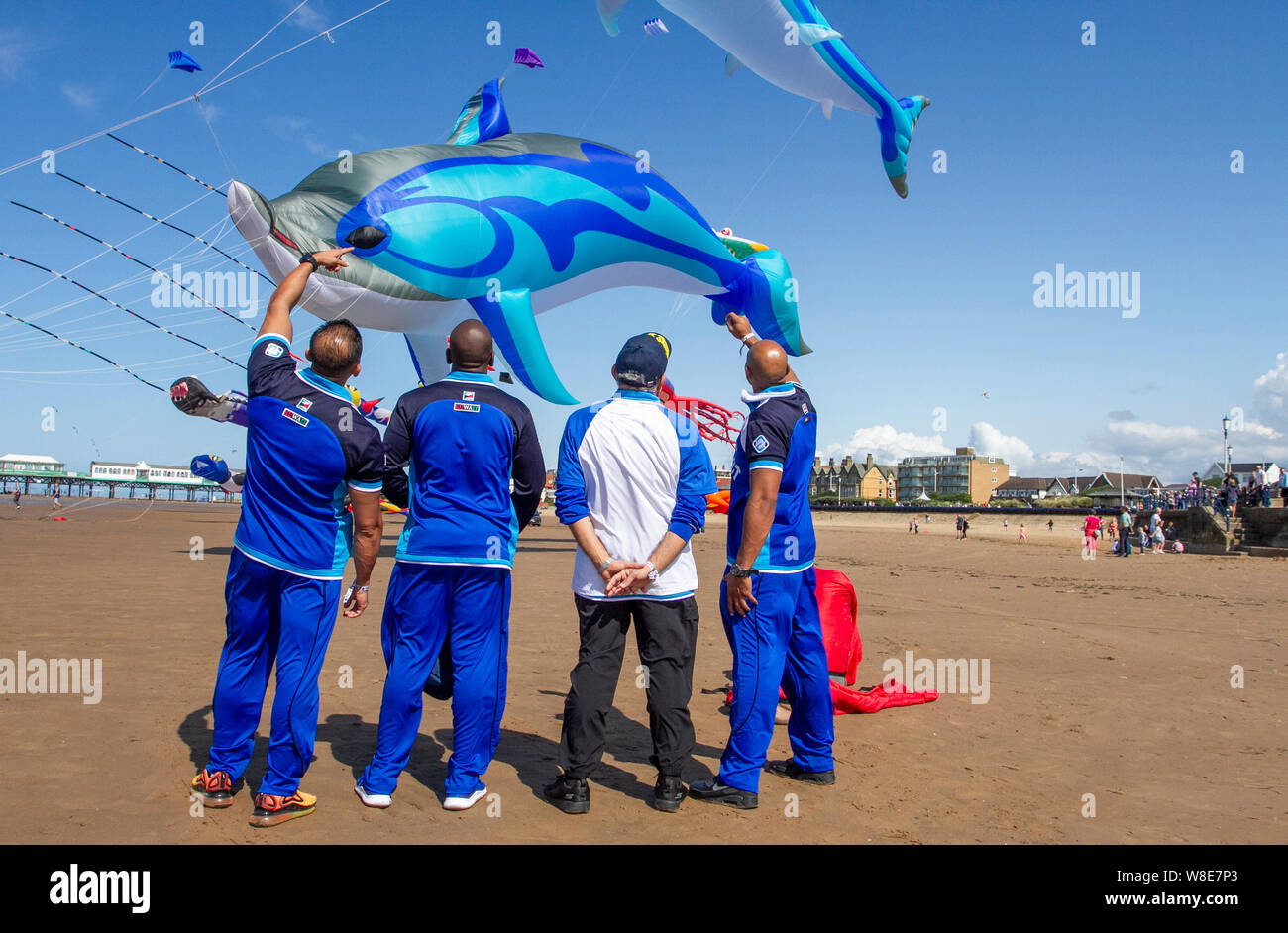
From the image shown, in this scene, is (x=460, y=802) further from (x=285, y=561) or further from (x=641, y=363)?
(x=641, y=363)

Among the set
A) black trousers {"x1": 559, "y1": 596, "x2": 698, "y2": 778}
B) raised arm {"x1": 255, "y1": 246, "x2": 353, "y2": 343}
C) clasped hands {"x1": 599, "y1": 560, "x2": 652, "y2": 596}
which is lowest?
black trousers {"x1": 559, "y1": 596, "x2": 698, "y2": 778}

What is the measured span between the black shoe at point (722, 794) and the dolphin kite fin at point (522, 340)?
29.1ft

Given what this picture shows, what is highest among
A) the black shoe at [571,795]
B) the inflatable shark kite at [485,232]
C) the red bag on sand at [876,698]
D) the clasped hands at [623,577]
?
the inflatable shark kite at [485,232]

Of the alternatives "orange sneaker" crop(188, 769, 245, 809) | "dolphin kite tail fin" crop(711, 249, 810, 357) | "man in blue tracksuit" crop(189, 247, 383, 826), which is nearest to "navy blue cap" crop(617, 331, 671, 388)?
"man in blue tracksuit" crop(189, 247, 383, 826)

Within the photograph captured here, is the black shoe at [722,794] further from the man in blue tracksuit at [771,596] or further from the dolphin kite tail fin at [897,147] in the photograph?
the dolphin kite tail fin at [897,147]

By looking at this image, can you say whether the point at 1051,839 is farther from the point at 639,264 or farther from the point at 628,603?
the point at 639,264

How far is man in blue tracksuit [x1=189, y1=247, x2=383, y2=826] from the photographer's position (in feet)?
9.22

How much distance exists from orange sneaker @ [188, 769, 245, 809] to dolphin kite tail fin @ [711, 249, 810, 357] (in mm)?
12391

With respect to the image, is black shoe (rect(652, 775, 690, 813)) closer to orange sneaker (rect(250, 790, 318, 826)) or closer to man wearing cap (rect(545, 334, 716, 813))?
man wearing cap (rect(545, 334, 716, 813))

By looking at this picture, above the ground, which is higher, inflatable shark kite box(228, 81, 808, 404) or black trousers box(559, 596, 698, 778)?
inflatable shark kite box(228, 81, 808, 404)

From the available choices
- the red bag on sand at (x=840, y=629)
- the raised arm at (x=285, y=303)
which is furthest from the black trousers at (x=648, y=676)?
the red bag on sand at (x=840, y=629)

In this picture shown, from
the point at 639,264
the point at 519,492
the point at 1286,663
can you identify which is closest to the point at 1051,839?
the point at 519,492

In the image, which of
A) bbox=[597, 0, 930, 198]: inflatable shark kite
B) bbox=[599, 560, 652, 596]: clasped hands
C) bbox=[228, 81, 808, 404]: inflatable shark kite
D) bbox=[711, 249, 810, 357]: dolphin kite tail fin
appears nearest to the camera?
bbox=[599, 560, 652, 596]: clasped hands

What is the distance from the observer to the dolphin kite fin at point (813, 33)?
8148 millimetres
